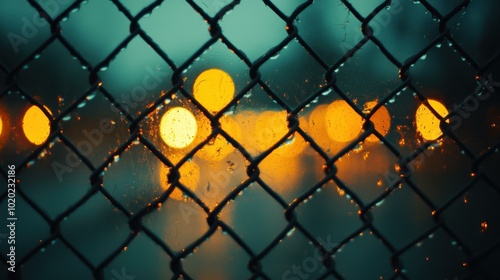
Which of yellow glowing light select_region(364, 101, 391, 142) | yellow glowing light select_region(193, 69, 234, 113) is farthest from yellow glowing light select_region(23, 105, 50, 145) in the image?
yellow glowing light select_region(364, 101, 391, 142)

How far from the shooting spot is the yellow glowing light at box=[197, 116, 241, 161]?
1472 millimetres

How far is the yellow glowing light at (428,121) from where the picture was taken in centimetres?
159

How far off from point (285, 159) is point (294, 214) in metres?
0.20

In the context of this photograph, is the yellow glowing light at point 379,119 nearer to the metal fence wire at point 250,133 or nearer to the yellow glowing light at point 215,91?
the metal fence wire at point 250,133

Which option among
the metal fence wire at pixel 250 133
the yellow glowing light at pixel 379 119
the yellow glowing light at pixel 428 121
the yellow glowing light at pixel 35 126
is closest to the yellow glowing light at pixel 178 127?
the metal fence wire at pixel 250 133

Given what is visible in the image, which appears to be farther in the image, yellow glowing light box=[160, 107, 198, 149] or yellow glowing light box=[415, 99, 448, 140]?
yellow glowing light box=[415, 99, 448, 140]

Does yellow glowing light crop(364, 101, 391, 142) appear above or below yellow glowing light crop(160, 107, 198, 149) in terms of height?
below

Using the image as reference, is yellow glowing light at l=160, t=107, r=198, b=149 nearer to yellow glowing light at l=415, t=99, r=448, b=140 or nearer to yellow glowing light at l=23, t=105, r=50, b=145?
yellow glowing light at l=23, t=105, r=50, b=145

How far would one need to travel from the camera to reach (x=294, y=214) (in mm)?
1480

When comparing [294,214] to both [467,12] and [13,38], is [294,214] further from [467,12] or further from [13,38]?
[13,38]

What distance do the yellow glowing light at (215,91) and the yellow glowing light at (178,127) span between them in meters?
0.06

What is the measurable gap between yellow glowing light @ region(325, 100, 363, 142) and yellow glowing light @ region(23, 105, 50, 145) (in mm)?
867

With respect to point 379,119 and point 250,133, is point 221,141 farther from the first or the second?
point 379,119

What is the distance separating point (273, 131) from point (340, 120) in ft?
0.76
